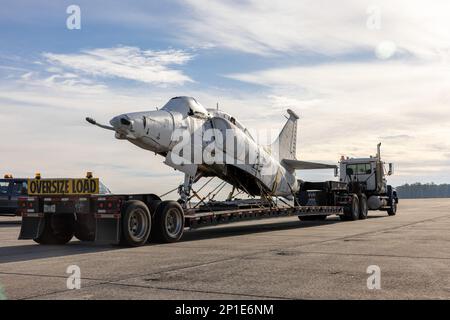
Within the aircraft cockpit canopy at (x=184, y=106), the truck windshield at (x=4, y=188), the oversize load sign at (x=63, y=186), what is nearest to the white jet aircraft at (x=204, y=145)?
the aircraft cockpit canopy at (x=184, y=106)

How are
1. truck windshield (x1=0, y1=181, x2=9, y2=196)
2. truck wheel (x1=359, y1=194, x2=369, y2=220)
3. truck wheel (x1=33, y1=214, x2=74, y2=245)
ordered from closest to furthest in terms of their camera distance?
truck wheel (x1=33, y1=214, x2=74, y2=245)
truck windshield (x1=0, y1=181, x2=9, y2=196)
truck wheel (x1=359, y1=194, x2=369, y2=220)

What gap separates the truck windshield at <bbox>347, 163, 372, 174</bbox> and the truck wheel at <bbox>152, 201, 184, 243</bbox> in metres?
17.6

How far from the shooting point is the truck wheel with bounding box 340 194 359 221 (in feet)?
84.2

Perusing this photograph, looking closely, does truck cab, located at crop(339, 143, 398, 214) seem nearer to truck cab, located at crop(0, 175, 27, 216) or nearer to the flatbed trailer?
the flatbed trailer

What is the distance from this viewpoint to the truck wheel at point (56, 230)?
14.3 metres

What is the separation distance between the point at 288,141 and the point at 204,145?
841 centimetres

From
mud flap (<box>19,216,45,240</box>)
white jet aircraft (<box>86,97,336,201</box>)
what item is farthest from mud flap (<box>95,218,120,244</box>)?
white jet aircraft (<box>86,97,336,201</box>)

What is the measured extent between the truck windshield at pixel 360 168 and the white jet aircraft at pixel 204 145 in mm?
8755

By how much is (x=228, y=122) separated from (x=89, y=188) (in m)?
5.89

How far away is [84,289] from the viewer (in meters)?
7.26

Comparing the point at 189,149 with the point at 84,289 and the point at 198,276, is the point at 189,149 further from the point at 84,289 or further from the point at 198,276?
the point at 84,289

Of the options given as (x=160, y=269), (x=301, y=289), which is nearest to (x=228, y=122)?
(x=160, y=269)
